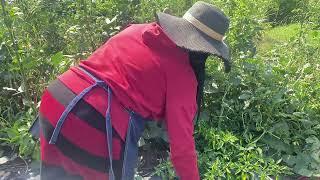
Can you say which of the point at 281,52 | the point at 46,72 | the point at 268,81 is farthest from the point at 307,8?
the point at 46,72

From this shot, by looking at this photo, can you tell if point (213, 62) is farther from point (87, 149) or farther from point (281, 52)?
point (87, 149)

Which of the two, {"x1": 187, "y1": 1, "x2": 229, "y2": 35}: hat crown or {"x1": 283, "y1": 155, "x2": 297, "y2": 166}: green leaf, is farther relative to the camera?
{"x1": 283, "y1": 155, "x2": 297, "y2": 166}: green leaf

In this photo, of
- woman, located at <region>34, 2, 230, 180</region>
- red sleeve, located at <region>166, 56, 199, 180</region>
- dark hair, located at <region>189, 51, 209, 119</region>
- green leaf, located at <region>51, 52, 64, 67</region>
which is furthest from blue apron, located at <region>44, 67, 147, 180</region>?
green leaf, located at <region>51, 52, 64, 67</region>

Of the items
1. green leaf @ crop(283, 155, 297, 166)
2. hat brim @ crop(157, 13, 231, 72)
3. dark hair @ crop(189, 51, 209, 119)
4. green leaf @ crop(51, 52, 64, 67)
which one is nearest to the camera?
hat brim @ crop(157, 13, 231, 72)

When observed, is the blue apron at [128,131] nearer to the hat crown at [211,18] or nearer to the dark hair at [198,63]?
the dark hair at [198,63]

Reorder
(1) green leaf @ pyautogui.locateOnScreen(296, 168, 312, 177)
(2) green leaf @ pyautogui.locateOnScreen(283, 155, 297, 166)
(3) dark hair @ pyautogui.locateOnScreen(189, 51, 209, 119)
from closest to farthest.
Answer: (3) dark hair @ pyautogui.locateOnScreen(189, 51, 209, 119) → (1) green leaf @ pyautogui.locateOnScreen(296, 168, 312, 177) → (2) green leaf @ pyautogui.locateOnScreen(283, 155, 297, 166)

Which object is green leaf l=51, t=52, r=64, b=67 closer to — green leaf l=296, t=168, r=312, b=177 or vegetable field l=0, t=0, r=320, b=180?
vegetable field l=0, t=0, r=320, b=180

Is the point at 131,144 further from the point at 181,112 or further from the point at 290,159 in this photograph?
the point at 290,159

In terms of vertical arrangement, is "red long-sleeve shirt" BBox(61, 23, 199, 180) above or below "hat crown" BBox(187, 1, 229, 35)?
below

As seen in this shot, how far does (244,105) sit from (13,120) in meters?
1.66

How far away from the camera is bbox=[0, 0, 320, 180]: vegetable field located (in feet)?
9.25

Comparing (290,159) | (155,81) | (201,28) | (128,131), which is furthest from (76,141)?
(290,159)

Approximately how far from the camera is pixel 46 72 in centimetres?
337

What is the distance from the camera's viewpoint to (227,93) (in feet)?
10.3
